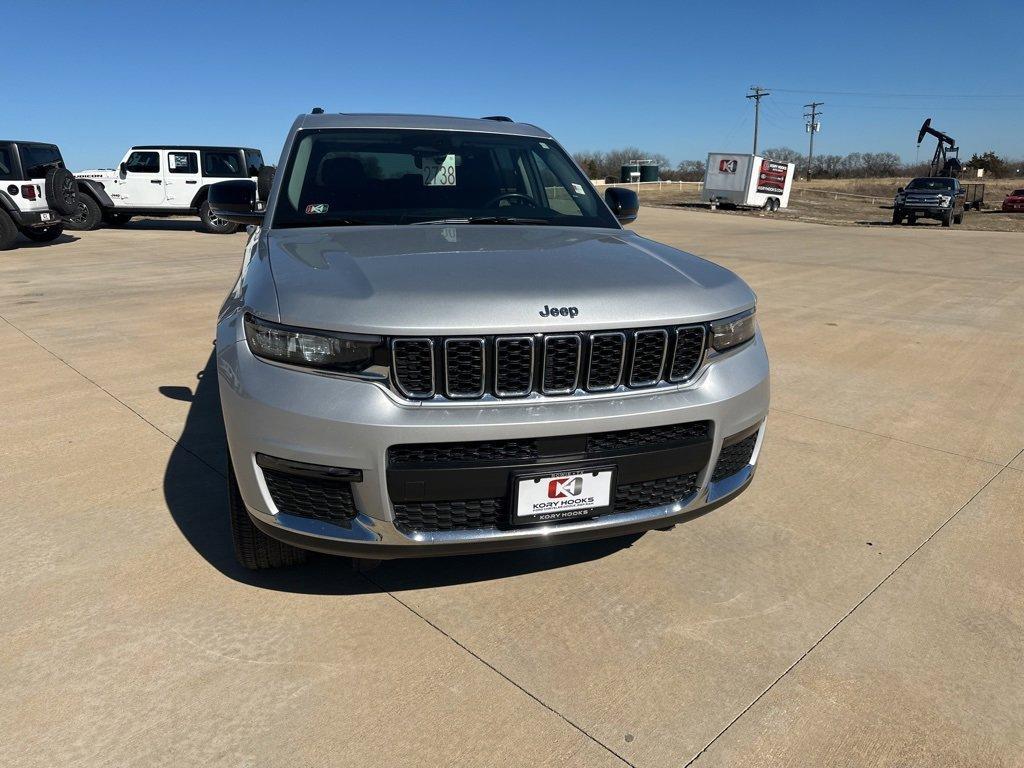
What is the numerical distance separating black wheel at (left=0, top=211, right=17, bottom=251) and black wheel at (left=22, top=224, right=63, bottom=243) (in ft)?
1.10

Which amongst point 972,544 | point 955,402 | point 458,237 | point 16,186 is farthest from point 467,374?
point 16,186

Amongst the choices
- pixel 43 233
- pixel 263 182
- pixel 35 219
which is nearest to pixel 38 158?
pixel 35 219

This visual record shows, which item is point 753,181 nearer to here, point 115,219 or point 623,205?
point 115,219

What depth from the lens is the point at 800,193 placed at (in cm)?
5284

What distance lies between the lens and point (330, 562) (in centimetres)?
289

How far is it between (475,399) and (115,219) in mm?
20254

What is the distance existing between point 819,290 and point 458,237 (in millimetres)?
7969

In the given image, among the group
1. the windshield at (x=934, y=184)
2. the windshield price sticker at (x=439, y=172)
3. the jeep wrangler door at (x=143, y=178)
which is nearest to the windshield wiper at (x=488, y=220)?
the windshield price sticker at (x=439, y=172)

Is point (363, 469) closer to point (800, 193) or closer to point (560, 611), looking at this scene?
point (560, 611)

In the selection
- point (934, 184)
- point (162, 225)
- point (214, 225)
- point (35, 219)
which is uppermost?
point (934, 184)

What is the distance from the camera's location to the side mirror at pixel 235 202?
3.65 m

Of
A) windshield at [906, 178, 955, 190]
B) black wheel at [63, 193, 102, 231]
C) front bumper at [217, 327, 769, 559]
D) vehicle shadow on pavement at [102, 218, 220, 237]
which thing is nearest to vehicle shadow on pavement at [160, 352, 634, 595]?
front bumper at [217, 327, 769, 559]

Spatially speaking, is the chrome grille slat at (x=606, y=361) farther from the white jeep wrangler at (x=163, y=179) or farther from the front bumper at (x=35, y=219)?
the white jeep wrangler at (x=163, y=179)

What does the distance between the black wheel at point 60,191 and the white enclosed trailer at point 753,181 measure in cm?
Result: 2721
